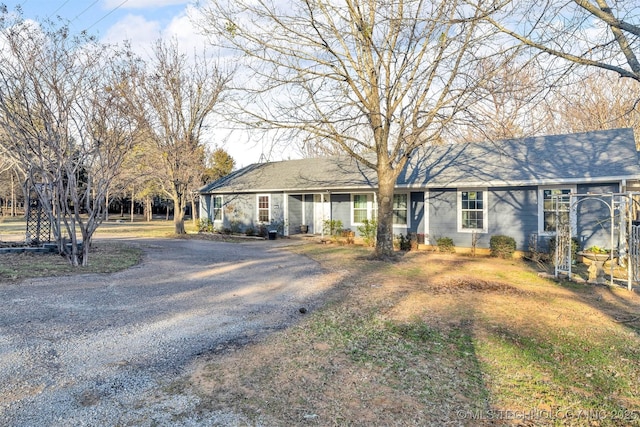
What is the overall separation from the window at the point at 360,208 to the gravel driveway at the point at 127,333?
708 cm

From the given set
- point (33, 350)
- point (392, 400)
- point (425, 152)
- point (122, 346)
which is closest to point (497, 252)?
point (425, 152)

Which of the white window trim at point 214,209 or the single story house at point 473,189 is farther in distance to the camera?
the white window trim at point 214,209

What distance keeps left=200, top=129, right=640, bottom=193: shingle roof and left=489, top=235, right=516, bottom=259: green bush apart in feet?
5.94

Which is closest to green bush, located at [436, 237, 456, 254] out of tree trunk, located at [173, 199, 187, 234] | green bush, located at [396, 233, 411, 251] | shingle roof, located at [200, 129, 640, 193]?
green bush, located at [396, 233, 411, 251]

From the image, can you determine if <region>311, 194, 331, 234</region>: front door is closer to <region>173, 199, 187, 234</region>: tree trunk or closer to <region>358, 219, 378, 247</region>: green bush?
<region>358, 219, 378, 247</region>: green bush

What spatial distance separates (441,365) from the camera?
3.96 m

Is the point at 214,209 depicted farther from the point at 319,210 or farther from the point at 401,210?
the point at 401,210

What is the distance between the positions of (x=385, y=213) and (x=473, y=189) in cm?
403

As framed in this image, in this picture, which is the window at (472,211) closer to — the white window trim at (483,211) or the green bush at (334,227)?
the white window trim at (483,211)

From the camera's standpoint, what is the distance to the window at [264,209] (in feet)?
63.7

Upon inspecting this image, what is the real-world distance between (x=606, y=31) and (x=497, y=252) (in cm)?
839

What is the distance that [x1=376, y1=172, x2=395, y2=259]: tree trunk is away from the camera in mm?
11719

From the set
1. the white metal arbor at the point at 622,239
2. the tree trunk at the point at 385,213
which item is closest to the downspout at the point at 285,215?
the tree trunk at the point at 385,213

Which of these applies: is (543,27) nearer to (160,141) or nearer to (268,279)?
(268,279)
